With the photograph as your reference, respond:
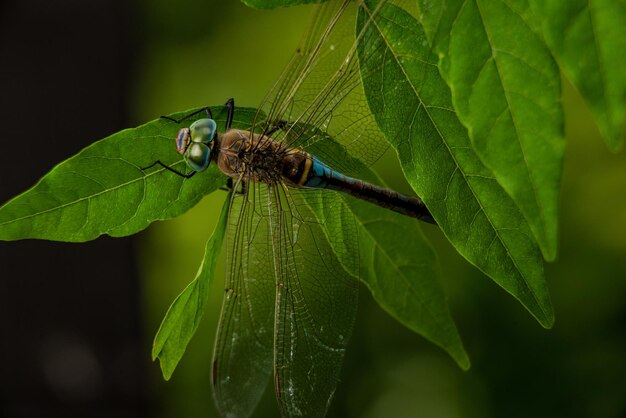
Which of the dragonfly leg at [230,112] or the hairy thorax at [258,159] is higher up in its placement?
the dragonfly leg at [230,112]

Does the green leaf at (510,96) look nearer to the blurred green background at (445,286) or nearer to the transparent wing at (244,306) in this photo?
the transparent wing at (244,306)

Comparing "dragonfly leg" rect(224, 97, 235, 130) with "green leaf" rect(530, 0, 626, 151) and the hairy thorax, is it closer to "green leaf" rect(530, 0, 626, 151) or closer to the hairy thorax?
the hairy thorax

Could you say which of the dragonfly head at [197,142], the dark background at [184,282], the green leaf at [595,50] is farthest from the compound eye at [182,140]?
the dark background at [184,282]

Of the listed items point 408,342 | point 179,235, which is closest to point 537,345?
point 408,342

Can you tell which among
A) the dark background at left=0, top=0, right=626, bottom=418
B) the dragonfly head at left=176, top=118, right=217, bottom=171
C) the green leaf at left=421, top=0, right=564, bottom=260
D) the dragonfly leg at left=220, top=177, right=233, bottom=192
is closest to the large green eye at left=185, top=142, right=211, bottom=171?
the dragonfly head at left=176, top=118, right=217, bottom=171

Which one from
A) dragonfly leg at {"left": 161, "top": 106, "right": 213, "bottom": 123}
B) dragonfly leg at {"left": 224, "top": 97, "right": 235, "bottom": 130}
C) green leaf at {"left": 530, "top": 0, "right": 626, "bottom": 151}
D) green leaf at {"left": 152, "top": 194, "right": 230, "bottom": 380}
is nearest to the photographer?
green leaf at {"left": 530, "top": 0, "right": 626, "bottom": 151}

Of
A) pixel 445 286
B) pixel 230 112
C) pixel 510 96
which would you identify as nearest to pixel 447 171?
pixel 510 96
